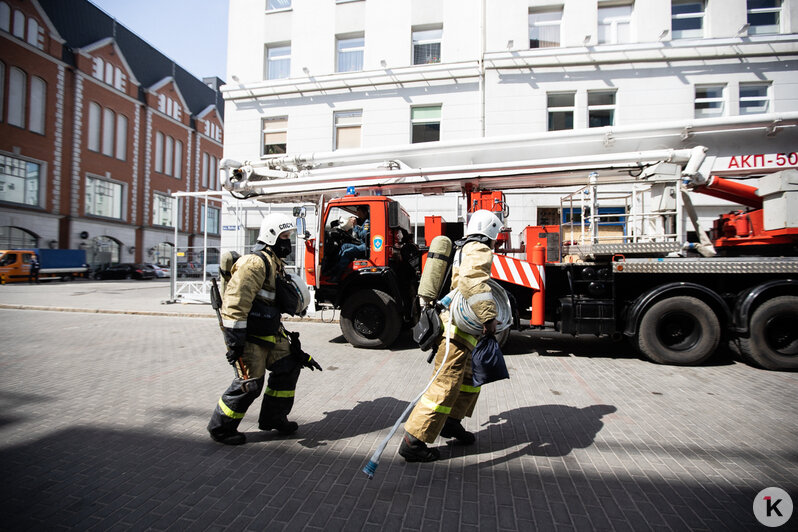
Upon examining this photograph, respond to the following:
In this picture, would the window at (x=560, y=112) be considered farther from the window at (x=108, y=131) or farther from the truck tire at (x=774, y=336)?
the window at (x=108, y=131)

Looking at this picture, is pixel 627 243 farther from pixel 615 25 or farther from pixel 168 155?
pixel 168 155

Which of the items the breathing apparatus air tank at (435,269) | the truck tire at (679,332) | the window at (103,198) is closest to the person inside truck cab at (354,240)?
the breathing apparatus air tank at (435,269)

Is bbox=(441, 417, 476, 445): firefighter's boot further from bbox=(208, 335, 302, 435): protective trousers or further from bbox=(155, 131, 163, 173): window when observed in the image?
bbox=(155, 131, 163, 173): window

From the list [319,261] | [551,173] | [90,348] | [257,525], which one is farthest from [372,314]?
[90,348]

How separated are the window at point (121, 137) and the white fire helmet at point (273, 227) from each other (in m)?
38.1

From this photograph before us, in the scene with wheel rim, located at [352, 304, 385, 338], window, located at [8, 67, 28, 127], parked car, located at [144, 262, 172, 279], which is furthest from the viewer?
parked car, located at [144, 262, 172, 279]

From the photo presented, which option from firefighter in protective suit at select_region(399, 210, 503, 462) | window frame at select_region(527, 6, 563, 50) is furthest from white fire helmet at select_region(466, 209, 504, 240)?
window frame at select_region(527, 6, 563, 50)

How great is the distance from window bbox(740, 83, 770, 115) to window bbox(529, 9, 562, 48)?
5.99 meters

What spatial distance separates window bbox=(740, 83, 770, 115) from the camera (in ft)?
37.7

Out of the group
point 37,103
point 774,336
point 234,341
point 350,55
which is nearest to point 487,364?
point 234,341

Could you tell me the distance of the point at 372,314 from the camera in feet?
21.2

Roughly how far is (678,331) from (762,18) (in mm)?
12990

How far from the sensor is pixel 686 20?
1197cm

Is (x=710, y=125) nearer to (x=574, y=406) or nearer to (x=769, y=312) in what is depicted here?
(x=769, y=312)
